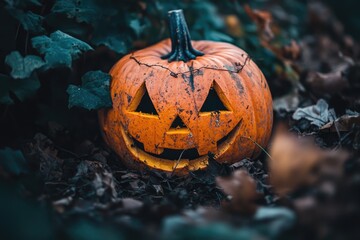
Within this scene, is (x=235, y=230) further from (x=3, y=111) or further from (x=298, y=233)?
(x=3, y=111)

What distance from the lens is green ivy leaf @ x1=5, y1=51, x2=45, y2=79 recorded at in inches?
88.4

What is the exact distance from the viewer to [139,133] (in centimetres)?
248

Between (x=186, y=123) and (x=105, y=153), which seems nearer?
(x=186, y=123)

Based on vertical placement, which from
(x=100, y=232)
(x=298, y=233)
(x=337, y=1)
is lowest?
(x=337, y=1)

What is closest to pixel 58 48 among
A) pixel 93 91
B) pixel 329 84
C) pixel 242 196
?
pixel 93 91

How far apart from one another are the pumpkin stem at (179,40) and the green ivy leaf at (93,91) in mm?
403

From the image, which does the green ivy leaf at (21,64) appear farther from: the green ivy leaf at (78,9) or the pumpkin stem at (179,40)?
the pumpkin stem at (179,40)

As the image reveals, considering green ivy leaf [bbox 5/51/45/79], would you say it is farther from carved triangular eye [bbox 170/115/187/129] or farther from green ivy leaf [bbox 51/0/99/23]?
carved triangular eye [bbox 170/115/187/129]

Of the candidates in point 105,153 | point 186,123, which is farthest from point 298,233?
point 105,153

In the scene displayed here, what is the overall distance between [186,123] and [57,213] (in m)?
0.85

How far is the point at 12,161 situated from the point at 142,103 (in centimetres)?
78

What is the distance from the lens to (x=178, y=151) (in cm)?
255

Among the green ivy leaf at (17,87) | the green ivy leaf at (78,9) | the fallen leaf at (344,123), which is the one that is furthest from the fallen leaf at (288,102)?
the green ivy leaf at (17,87)

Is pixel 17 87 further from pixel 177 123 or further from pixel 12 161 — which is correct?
pixel 177 123
